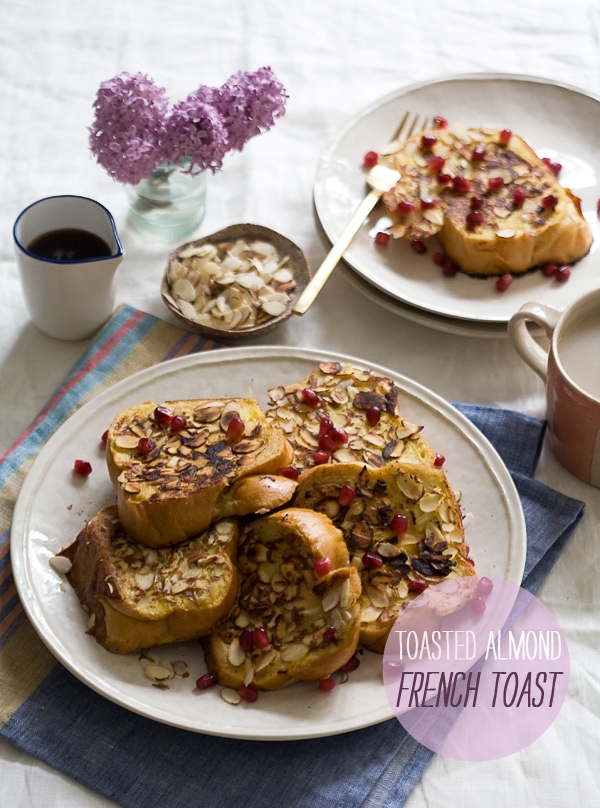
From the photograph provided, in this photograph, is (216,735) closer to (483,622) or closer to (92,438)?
(483,622)

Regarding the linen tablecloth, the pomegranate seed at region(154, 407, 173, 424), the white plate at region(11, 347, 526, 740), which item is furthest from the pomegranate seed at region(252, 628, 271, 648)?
the pomegranate seed at region(154, 407, 173, 424)

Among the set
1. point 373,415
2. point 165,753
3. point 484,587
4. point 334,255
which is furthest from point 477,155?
point 165,753

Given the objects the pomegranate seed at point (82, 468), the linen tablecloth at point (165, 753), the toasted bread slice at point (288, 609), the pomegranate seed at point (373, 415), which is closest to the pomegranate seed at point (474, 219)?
the pomegranate seed at point (373, 415)

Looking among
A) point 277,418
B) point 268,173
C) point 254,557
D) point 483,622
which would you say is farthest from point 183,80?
point 483,622

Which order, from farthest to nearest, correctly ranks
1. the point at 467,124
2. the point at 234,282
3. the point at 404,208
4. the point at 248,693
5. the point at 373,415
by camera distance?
the point at 467,124
the point at 404,208
the point at 234,282
the point at 373,415
the point at 248,693

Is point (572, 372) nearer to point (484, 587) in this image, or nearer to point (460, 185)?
point (484, 587)
